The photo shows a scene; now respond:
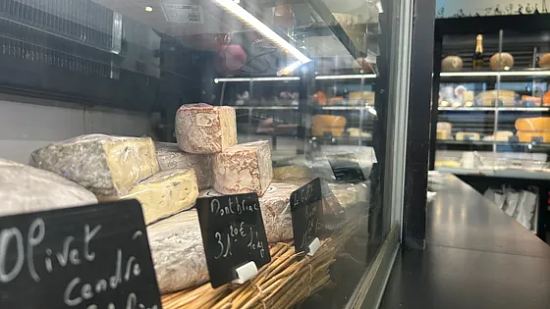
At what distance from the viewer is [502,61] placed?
3.68 meters

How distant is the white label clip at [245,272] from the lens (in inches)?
15.0

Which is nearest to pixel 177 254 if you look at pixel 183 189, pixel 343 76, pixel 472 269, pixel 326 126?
pixel 183 189

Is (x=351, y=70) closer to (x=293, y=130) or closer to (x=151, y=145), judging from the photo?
(x=293, y=130)

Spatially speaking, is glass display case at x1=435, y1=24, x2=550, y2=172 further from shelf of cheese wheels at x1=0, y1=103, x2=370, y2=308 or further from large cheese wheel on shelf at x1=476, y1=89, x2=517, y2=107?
shelf of cheese wheels at x1=0, y1=103, x2=370, y2=308

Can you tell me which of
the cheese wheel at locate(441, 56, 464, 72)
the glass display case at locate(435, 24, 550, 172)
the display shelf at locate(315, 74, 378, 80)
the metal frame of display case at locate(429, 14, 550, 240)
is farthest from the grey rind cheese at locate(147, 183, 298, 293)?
the cheese wheel at locate(441, 56, 464, 72)

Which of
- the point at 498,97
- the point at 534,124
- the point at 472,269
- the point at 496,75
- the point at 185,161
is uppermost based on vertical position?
the point at 496,75

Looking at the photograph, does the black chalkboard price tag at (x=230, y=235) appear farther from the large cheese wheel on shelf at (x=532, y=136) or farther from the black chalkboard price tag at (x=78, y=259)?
the large cheese wheel on shelf at (x=532, y=136)

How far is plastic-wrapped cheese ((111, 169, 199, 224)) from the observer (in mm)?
423

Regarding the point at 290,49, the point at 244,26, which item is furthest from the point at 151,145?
the point at 290,49

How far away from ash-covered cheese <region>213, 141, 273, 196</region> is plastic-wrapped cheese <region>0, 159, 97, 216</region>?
0.26 meters

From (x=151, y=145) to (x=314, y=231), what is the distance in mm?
238

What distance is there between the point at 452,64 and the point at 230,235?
388 centimetres

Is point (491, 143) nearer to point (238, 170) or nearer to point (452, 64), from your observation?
point (452, 64)

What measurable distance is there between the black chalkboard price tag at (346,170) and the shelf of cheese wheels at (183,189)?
12cm
